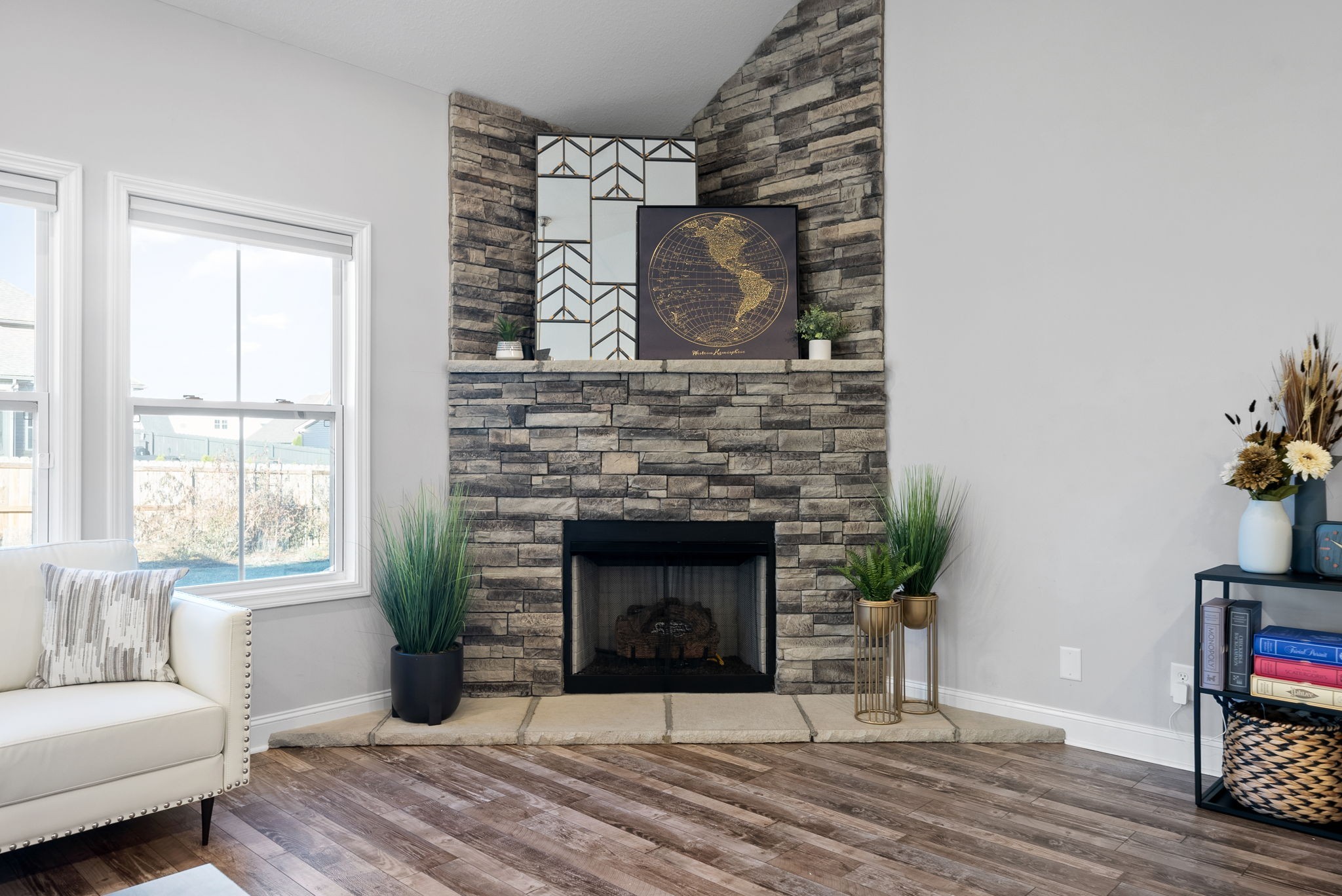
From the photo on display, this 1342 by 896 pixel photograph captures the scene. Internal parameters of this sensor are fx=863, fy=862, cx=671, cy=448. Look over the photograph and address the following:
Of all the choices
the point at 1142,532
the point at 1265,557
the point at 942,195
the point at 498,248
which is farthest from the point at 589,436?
the point at 1265,557

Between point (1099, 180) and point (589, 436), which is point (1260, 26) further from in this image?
point (589, 436)

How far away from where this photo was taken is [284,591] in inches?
138

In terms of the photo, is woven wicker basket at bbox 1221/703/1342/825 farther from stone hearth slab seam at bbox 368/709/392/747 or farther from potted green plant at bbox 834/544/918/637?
stone hearth slab seam at bbox 368/709/392/747

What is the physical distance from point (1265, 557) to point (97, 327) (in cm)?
396

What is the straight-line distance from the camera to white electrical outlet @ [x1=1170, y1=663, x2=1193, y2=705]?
10.0ft

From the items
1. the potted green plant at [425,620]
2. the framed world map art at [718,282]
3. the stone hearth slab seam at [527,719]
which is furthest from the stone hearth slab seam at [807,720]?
the framed world map art at [718,282]

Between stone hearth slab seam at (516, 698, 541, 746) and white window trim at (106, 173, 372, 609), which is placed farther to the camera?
stone hearth slab seam at (516, 698, 541, 746)

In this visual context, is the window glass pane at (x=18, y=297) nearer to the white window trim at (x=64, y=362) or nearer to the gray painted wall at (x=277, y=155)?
the white window trim at (x=64, y=362)

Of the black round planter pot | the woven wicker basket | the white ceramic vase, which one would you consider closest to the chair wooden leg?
the black round planter pot

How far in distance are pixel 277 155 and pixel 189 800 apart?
2.41 m

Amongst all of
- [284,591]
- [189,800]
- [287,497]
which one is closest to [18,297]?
[287,497]

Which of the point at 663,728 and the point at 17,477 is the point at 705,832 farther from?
the point at 17,477

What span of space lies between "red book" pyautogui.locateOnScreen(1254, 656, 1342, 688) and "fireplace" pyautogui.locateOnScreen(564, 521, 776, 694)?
6.07 ft

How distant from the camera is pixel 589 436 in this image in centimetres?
393
